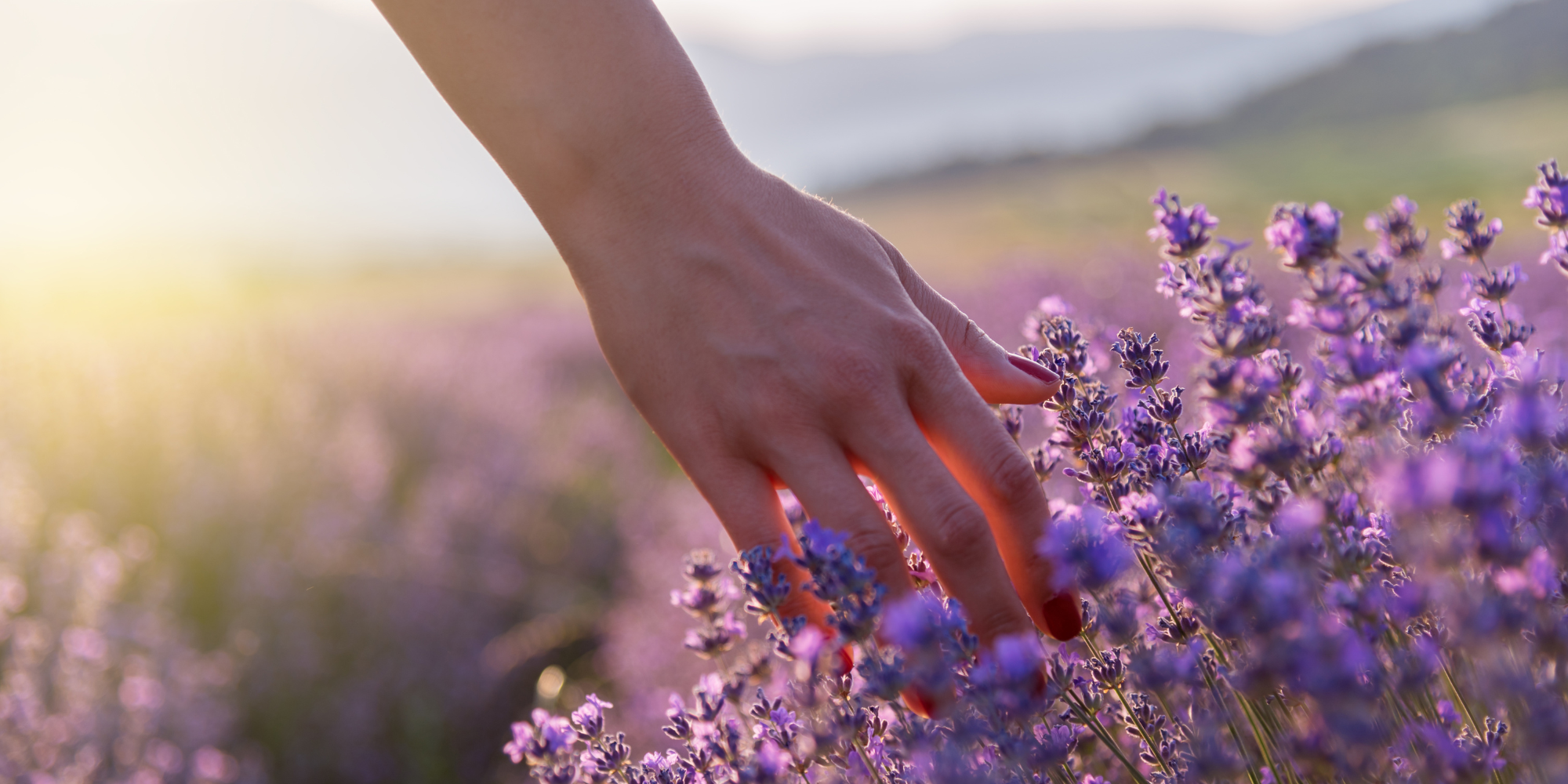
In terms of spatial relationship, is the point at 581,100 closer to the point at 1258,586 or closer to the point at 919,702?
the point at 919,702

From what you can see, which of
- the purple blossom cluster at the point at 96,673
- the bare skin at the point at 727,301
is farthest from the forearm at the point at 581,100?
the purple blossom cluster at the point at 96,673

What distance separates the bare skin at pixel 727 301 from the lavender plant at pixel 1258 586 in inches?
4.6

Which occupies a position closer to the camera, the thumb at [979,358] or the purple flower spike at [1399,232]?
the purple flower spike at [1399,232]

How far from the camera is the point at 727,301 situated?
1.41m

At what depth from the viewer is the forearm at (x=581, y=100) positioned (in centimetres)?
143

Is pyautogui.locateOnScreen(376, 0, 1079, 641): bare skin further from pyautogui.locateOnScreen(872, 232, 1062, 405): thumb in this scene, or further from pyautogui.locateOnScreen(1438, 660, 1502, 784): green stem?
pyautogui.locateOnScreen(1438, 660, 1502, 784): green stem

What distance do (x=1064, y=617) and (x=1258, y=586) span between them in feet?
1.98

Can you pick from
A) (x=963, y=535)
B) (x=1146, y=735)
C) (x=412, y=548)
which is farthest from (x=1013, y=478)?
(x=412, y=548)

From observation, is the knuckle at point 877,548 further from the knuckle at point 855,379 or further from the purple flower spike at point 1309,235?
the purple flower spike at point 1309,235

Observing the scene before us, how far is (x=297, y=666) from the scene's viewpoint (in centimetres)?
353

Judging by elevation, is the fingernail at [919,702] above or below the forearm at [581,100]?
below

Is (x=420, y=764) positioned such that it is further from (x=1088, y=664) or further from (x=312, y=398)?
(x=312, y=398)

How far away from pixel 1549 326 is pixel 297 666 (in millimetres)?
4655

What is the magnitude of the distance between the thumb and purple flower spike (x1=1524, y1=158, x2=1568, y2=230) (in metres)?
0.65
